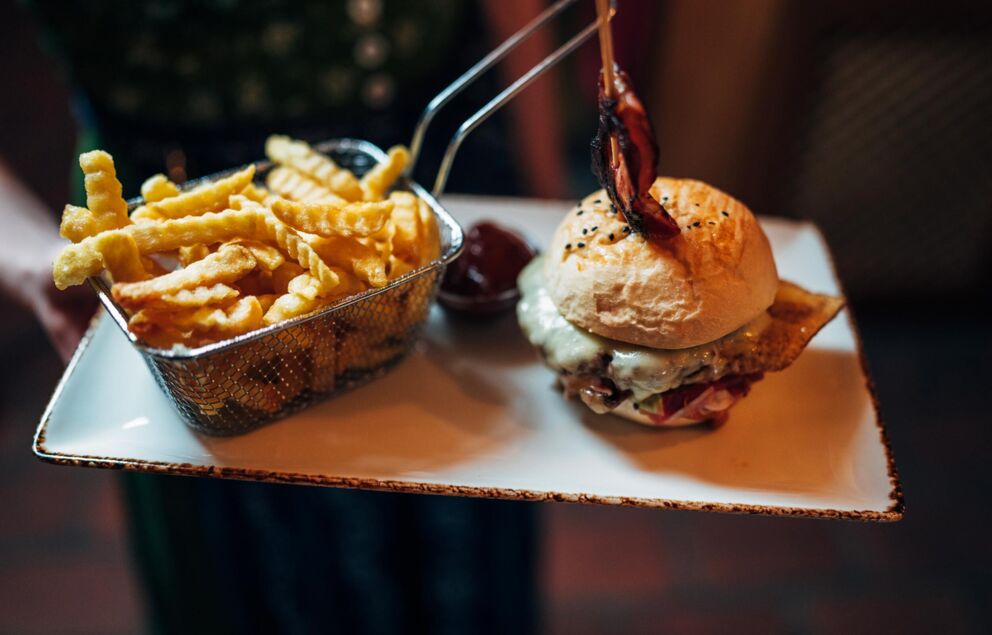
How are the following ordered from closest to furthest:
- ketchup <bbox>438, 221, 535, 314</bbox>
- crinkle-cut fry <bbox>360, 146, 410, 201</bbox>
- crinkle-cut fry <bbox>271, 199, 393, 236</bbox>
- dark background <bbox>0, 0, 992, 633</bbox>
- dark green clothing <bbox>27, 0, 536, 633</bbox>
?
crinkle-cut fry <bbox>271, 199, 393, 236</bbox>, crinkle-cut fry <bbox>360, 146, 410, 201</bbox>, ketchup <bbox>438, 221, 535, 314</bbox>, dark green clothing <bbox>27, 0, 536, 633</bbox>, dark background <bbox>0, 0, 992, 633</bbox>

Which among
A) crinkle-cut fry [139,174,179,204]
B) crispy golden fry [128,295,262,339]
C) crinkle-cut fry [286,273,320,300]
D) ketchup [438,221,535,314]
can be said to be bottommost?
ketchup [438,221,535,314]

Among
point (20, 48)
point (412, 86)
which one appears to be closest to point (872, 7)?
point (412, 86)

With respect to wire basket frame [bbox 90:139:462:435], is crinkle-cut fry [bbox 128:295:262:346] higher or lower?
higher

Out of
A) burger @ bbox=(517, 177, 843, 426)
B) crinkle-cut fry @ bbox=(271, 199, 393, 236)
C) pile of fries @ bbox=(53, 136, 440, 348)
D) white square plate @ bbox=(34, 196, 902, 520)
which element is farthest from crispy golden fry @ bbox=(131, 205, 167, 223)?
burger @ bbox=(517, 177, 843, 426)

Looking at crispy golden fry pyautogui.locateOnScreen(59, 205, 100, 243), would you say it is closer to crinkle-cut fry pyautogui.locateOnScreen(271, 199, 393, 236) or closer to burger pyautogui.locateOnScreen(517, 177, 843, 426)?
crinkle-cut fry pyautogui.locateOnScreen(271, 199, 393, 236)

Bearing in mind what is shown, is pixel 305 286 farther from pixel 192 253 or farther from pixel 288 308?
pixel 192 253

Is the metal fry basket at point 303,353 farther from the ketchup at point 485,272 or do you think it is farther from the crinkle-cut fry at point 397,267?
the ketchup at point 485,272
